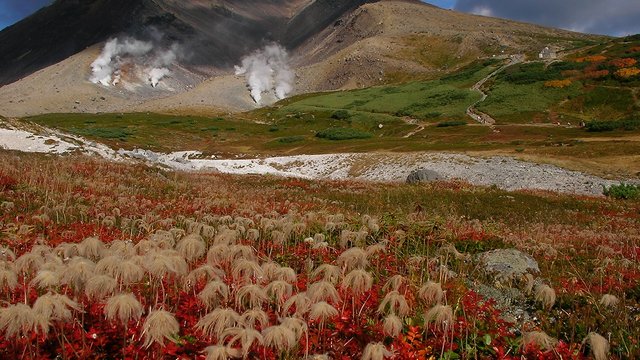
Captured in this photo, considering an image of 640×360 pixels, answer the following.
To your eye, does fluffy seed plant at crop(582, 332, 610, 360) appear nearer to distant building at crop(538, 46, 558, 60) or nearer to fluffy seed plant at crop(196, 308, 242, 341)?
fluffy seed plant at crop(196, 308, 242, 341)

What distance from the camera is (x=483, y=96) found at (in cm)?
14750

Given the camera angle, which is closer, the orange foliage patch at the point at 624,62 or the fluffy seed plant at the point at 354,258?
the fluffy seed plant at the point at 354,258

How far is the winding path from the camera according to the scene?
124637 millimetres

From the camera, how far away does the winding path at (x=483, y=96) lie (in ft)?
409

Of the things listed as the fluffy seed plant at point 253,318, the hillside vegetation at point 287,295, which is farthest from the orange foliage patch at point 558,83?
the fluffy seed plant at point 253,318

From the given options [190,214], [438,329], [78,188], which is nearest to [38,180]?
[78,188]

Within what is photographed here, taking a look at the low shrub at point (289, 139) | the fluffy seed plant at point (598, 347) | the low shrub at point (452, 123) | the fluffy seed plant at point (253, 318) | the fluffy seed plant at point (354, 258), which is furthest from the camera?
the low shrub at point (452, 123)

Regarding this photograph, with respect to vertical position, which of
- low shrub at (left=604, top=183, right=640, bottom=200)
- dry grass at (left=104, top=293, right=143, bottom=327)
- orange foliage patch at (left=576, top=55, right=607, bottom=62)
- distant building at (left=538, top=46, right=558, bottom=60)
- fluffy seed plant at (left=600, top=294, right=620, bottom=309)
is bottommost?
low shrub at (left=604, top=183, right=640, bottom=200)

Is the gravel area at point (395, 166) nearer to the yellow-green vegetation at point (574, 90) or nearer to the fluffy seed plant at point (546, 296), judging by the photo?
the fluffy seed plant at point (546, 296)

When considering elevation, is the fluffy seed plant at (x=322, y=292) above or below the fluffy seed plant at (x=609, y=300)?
above

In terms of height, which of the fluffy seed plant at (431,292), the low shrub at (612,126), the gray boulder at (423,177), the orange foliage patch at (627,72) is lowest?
the low shrub at (612,126)

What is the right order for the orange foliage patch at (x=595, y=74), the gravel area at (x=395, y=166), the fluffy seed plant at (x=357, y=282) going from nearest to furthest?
the fluffy seed plant at (x=357, y=282) → the gravel area at (x=395, y=166) → the orange foliage patch at (x=595, y=74)

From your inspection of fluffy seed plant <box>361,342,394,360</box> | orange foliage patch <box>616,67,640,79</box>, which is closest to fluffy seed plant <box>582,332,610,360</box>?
fluffy seed plant <box>361,342,394,360</box>

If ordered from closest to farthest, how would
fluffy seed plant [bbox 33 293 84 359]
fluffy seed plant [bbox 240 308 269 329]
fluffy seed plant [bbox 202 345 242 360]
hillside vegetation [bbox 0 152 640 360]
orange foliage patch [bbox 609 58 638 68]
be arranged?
fluffy seed plant [bbox 202 345 242 360] → fluffy seed plant [bbox 33 293 84 359] → fluffy seed plant [bbox 240 308 269 329] → hillside vegetation [bbox 0 152 640 360] → orange foliage patch [bbox 609 58 638 68]
